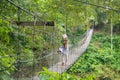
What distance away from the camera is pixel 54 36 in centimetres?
545

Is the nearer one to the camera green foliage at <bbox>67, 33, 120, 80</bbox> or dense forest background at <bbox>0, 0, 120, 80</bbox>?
dense forest background at <bbox>0, 0, 120, 80</bbox>

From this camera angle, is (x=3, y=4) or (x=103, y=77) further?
(x=103, y=77)

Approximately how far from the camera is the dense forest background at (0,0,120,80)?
1.83 m

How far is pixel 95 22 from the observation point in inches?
669

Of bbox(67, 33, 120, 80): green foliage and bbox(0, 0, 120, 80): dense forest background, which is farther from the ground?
bbox(0, 0, 120, 80): dense forest background

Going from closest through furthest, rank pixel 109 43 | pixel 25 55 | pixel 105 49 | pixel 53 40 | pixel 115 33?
1. pixel 25 55
2. pixel 53 40
3. pixel 105 49
4. pixel 109 43
5. pixel 115 33

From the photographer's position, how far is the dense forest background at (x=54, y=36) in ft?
6.01

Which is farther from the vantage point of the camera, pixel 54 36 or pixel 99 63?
pixel 99 63

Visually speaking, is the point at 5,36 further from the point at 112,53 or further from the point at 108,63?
the point at 112,53

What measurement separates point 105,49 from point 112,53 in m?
0.84

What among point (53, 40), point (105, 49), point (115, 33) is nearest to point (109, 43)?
point (105, 49)

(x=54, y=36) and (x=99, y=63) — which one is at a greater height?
(x=54, y=36)

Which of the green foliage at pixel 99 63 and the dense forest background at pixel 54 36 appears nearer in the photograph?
the dense forest background at pixel 54 36

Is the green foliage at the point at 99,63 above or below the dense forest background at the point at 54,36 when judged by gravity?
below
